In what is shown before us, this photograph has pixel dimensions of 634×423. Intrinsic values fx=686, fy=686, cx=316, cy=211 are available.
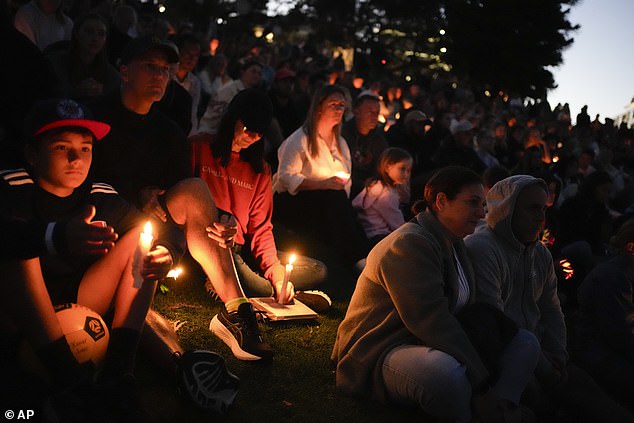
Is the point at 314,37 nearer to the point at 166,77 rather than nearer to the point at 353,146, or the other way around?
the point at 353,146

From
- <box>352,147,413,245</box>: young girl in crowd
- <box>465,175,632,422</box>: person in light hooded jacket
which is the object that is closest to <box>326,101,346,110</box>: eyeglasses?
<box>352,147,413,245</box>: young girl in crowd

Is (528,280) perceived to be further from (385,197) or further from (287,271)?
(385,197)

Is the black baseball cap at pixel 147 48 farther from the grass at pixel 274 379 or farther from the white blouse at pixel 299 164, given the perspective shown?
the white blouse at pixel 299 164

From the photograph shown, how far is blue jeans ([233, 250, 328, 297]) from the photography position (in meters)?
5.26

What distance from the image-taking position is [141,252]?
3070 millimetres

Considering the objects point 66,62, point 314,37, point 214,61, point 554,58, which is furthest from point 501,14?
point 66,62

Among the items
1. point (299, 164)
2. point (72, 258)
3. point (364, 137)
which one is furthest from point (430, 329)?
point (364, 137)

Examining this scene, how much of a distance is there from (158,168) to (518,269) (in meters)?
2.42

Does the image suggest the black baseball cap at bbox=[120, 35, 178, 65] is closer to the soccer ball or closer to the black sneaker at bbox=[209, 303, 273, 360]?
the black sneaker at bbox=[209, 303, 273, 360]

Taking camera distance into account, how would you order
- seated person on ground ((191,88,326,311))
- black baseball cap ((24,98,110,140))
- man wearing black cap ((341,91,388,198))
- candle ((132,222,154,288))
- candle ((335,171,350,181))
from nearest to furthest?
candle ((132,222,154,288)), black baseball cap ((24,98,110,140)), seated person on ground ((191,88,326,311)), candle ((335,171,350,181)), man wearing black cap ((341,91,388,198))

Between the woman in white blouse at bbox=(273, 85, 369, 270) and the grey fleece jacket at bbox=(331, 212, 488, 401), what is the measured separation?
2.59 m

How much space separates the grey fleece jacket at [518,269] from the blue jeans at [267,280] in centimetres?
168

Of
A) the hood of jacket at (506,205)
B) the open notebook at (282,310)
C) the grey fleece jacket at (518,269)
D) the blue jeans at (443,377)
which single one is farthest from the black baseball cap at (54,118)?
the hood of jacket at (506,205)

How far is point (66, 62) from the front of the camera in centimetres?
572
